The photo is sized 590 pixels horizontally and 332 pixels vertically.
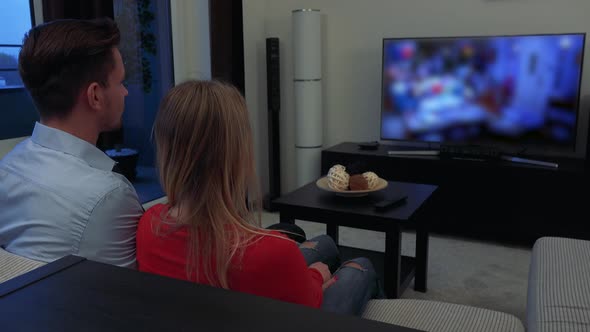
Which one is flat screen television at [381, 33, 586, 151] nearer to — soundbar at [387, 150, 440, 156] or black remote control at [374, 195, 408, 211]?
soundbar at [387, 150, 440, 156]

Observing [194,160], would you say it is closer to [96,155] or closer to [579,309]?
[96,155]

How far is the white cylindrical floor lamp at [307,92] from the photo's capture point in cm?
371

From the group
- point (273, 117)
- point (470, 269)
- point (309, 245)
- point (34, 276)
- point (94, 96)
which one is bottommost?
point (470, 269)

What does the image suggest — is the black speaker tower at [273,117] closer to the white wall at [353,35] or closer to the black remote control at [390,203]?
the white wall at [353,35]

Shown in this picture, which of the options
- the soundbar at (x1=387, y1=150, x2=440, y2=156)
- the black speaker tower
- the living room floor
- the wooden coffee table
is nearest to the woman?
the wooden coffee table

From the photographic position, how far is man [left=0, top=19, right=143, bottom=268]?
107 centimetres

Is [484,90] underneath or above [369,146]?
above

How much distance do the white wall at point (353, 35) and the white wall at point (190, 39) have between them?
35 centimetres

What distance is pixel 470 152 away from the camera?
133 inches

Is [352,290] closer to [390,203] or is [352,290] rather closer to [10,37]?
[390,203]

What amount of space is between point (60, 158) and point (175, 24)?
9.13 feet

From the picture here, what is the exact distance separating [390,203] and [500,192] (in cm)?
121

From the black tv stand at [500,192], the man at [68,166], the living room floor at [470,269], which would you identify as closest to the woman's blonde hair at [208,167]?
the man at [68,166]

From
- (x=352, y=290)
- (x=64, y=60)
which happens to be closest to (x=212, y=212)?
(x=64, y=60)
